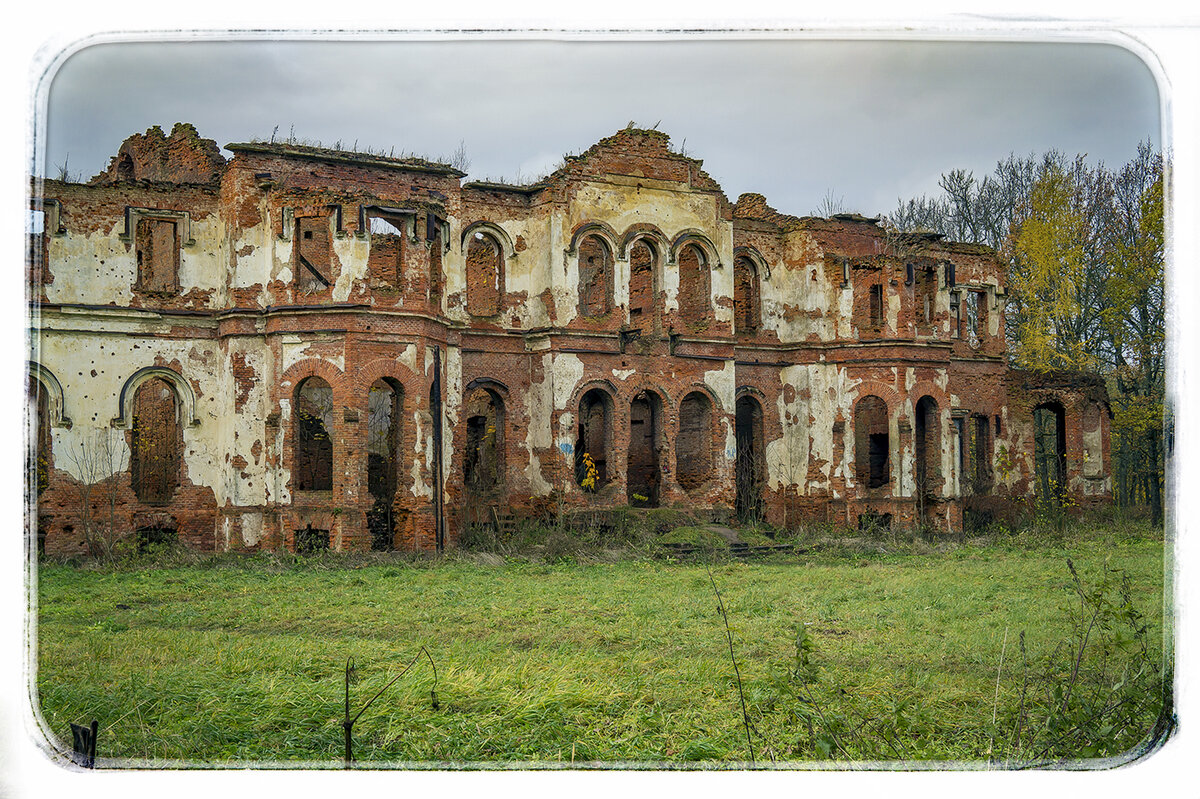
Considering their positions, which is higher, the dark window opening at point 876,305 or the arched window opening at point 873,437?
the dark window opening at point 876,305

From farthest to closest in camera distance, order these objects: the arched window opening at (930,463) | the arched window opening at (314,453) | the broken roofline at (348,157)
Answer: the arched window opening at (930,463) → the arched window opening at (314,453) → the broken roofline at (348,157)

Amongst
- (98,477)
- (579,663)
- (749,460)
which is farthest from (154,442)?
(579,663)

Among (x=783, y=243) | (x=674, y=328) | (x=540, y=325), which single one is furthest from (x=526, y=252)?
(x=783, y=243)

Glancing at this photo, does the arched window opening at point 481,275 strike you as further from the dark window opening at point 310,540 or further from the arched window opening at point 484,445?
the dark window opening at point 310,540

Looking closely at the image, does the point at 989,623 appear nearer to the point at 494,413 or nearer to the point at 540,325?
the point at 540,325

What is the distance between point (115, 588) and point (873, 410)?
61.3ft

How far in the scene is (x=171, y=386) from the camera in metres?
18.8

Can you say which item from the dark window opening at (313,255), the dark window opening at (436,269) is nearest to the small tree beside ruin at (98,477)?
the dark window opening at (313,255)

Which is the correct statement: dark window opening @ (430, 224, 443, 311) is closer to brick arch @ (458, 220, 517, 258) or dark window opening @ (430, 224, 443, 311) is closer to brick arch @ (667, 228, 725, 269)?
brick arch @ (458, 220, 517, 258)

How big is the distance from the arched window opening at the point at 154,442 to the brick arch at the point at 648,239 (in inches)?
374

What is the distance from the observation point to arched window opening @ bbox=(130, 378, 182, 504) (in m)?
20.4

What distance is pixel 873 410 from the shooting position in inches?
1026

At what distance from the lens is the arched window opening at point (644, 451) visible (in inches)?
834

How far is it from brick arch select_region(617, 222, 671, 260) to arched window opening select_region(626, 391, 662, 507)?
288 centimetres
